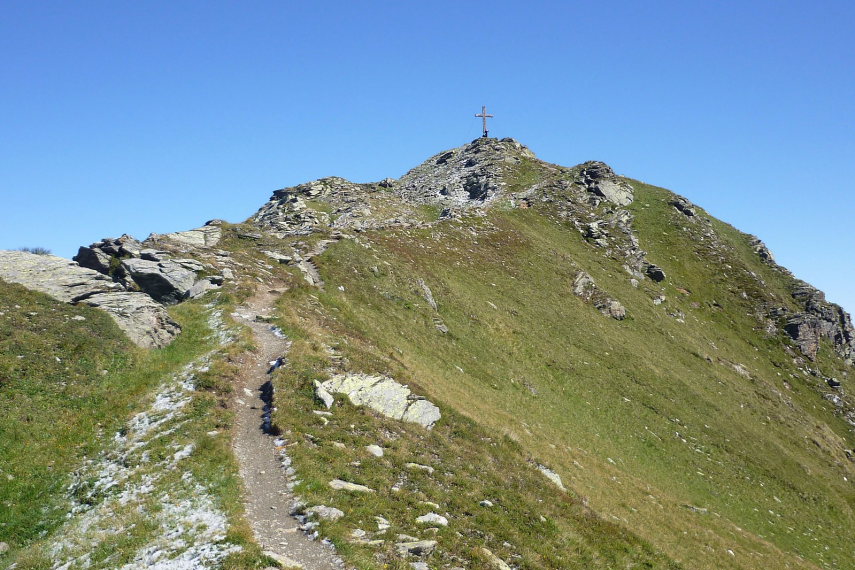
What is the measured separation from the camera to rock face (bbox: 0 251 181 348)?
27391 millimetres

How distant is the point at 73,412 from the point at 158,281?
16.4m

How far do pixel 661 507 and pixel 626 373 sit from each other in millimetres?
19577

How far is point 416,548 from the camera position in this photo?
1330 centimetres

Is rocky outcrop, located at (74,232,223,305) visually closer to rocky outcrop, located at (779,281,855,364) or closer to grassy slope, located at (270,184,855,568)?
grassy slope, located at (270,184,855,568)

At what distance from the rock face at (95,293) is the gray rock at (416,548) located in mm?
19675

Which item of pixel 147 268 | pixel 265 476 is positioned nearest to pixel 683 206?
pixel 147 268

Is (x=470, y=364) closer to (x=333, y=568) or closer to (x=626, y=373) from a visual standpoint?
(x=626, y=373)

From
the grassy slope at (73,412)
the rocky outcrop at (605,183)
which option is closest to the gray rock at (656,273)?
the rocky outcrop at (605,183)

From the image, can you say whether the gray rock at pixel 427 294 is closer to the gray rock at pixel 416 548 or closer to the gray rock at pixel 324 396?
the gray rock at pixel 324 396

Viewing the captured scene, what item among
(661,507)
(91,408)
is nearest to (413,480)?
(91,408)

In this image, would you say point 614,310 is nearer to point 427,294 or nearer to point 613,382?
point 613,382

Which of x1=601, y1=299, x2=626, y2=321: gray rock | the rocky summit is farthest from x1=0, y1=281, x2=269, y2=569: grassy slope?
x1=601, y1=299, x2=626, y2=321: gray rock

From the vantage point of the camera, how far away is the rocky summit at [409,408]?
1486cm

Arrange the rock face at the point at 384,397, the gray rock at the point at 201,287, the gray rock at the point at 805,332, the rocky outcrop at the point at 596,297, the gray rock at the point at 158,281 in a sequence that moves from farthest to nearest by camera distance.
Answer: the gray rock at the point at 805,332 < the rocky outcrop at the point at 596,297 < the gray rock at the point at 201,287 < the gray rock at the point at 158,281 < the rock face at the point at 384,397
